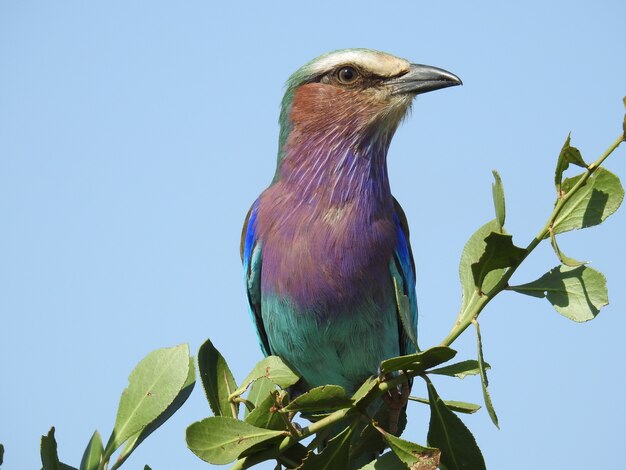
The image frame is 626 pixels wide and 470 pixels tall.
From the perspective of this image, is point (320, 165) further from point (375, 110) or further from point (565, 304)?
point (565, 304)

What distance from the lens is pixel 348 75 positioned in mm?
4859

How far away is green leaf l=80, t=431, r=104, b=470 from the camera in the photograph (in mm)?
2211

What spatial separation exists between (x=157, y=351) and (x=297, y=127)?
2.75 metres

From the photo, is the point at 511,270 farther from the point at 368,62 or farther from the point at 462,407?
the point at 368,62

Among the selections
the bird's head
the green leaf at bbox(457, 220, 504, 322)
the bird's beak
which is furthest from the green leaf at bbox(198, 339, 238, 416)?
the bird's beak

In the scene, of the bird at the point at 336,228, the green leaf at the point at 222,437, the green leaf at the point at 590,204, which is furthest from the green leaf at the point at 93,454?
the bird at the point at 336,228

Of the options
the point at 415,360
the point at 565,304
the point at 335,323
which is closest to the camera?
the point at 415,360

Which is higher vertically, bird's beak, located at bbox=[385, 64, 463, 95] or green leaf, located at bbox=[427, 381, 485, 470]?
bird's beak, located at bbox=[385, 64, 463, 95]

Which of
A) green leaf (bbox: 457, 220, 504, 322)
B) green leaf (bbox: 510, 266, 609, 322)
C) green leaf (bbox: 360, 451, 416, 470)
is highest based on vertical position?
green leaf (bbox: 457, 220, 504, 322)

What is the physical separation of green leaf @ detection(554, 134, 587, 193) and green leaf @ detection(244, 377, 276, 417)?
41.7 inches

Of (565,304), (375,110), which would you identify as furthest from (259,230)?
(565,304)

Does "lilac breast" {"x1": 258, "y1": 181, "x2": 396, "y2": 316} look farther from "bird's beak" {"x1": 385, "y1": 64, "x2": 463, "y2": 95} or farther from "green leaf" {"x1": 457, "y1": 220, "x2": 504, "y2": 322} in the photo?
"green leaf" {"x1": 457, "y1": 220, "x2": 504, "y2": 322}

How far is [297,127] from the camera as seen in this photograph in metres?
4.93

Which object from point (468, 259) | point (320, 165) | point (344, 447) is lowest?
point (344, 447)
